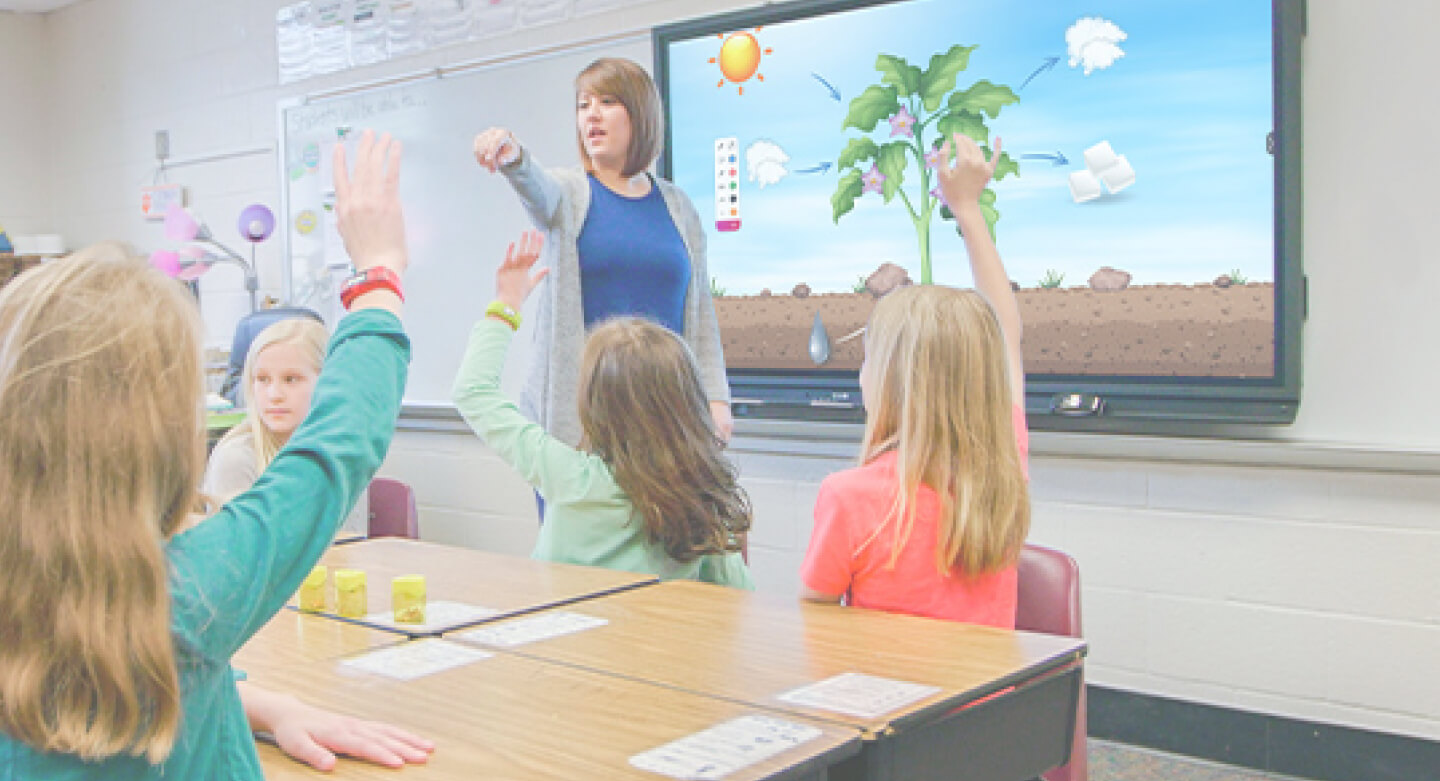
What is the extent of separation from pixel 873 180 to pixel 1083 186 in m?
0.58

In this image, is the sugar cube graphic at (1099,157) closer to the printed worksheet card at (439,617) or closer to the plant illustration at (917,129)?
the plant illustration at (917,129)

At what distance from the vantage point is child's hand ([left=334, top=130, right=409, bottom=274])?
3.66 ft

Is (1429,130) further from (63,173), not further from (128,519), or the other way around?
(63,173)

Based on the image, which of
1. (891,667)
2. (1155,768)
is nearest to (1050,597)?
(891,667)

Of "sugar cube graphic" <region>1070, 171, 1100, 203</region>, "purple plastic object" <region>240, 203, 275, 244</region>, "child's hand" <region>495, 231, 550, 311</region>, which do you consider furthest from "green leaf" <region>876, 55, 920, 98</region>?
"purple plastic object" <region>240, 203, 275, 244</region>

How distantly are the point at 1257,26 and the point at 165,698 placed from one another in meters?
2.60

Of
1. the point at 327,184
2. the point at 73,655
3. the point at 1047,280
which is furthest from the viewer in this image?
the point at 327,184

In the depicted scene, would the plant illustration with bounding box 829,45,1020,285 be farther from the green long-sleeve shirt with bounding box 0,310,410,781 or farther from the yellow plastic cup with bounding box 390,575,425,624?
the green long-sleeve shirt with bounding box 0,310,410,781

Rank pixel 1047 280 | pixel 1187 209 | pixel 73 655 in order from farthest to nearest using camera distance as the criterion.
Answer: pixel 1047 280 < pixel 1187 209 < pixel 73 655

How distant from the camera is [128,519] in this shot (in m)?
0.93

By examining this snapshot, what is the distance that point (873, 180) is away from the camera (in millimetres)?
3463

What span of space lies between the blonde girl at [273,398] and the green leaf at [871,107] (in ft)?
4.80

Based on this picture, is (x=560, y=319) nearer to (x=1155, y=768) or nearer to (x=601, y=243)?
(x=601, y=243)

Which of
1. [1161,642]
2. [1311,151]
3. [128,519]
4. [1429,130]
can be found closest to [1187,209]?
[1311,151]
